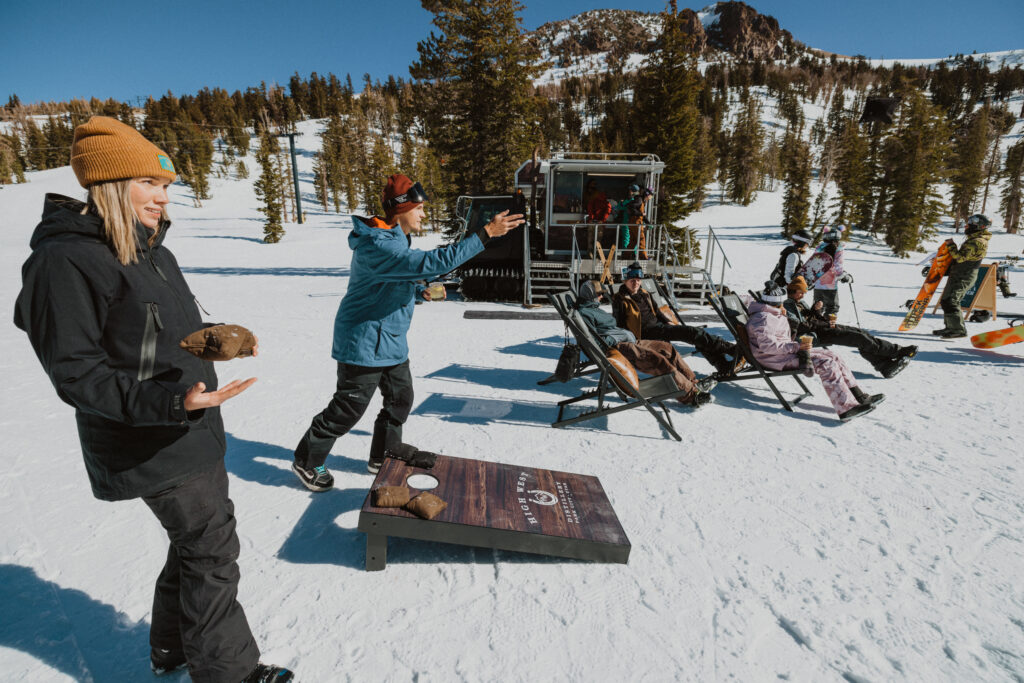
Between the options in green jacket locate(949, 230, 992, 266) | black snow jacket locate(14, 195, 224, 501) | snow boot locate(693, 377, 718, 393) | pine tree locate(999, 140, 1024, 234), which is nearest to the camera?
black snow jacket locate(14, 195, 224, 501)

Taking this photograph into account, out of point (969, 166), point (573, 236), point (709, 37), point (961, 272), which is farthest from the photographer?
point (709, 37)

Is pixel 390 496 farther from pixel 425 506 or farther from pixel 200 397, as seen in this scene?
pixel 200 397

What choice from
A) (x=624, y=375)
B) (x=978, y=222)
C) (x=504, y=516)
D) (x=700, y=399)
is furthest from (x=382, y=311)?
(x=978, y=222)

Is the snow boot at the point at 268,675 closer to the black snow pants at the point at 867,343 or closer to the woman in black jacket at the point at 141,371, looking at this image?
the woman in black jacket at the point at 141,371

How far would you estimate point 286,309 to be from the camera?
9078mm

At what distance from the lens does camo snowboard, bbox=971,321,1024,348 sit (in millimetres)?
6047

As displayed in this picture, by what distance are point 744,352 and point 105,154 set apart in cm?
493

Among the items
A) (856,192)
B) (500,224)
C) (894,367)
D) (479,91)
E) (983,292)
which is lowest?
(894,367)

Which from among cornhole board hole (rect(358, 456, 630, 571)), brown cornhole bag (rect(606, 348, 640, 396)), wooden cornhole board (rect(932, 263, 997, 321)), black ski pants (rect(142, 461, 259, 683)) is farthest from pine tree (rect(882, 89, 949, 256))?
black ski pants (rect(142, 461, 259, 683))

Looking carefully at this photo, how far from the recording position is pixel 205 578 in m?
1.50

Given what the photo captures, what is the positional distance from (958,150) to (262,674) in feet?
181

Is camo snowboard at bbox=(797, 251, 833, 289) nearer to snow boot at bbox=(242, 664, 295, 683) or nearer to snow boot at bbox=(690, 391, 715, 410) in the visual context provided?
snow boot at bbox=(690, 391, 715, 410)

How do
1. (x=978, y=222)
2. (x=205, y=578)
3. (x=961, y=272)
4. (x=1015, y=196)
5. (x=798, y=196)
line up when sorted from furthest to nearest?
(x=1015, y=196) → (x=798, y=196) → (x=961, y=272) → (x=978, y=222) → (x=205, y=578)

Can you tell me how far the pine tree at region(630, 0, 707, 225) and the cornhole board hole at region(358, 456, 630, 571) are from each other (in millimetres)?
16997
